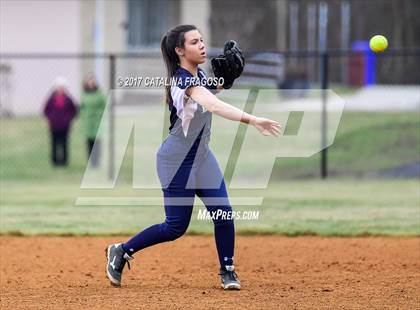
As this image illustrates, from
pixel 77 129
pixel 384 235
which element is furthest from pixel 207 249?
pixel 77 129

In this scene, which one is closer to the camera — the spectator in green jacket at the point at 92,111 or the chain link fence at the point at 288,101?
the chain link fence at the point at 288,101

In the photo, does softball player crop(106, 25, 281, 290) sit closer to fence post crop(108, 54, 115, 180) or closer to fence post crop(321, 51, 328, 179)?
fence post crop(108, 54, 115, 180)

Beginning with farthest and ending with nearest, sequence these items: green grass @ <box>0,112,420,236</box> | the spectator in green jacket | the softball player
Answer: the spectator in green jacket < green grass @ <box>0,112,420,236</box> < the softball player

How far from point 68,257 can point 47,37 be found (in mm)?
21299

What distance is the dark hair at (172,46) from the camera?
720 centimetres

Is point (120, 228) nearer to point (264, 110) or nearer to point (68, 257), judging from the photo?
point (68, 257)

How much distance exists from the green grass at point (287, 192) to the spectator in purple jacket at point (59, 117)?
384 mm

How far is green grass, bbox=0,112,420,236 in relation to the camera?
12000 millimetres

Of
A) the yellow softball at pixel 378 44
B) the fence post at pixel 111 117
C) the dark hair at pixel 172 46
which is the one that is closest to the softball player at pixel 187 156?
the dark hair at pixel 172 46

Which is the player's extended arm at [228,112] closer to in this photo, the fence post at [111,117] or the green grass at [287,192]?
the green grass at [287,192]

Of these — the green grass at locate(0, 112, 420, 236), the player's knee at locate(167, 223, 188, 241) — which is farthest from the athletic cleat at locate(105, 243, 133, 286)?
the green grass at locate(0, 112, 420, 236)
